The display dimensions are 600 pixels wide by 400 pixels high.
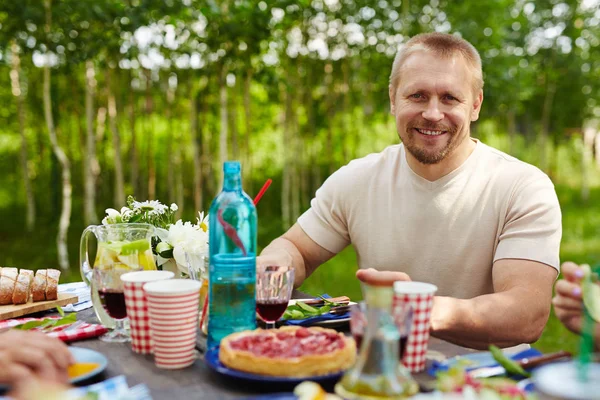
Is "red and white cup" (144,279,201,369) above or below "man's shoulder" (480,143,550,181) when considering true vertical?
below

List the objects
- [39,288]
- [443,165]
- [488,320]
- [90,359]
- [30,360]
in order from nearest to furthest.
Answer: [30,360], [90,359], [488,320], [39,288], [443,165]

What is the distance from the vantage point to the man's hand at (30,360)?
4.23 ft

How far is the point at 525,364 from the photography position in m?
1.47

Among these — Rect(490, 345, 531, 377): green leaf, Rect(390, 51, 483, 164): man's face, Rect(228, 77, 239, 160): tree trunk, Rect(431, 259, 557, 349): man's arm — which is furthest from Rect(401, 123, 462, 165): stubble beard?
Rect(228, 77, 239, 160): tree trunk

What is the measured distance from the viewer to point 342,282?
817 centimetres

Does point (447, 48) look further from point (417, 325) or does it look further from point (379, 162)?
point (417, 325)

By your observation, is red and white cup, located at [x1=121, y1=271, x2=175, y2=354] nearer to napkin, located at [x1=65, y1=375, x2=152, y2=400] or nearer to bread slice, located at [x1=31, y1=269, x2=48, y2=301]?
napkin, located at [x1=65, y1=375, x2=152, y2=400]

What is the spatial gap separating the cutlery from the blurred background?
473 cm

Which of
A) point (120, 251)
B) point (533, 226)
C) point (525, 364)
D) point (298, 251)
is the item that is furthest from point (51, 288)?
point (533, 226)

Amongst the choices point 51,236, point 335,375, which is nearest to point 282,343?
point 335,375

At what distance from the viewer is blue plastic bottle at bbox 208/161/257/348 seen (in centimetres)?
169

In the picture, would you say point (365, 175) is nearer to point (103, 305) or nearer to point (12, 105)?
point (103, 305)

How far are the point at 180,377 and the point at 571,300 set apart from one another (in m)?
0.94

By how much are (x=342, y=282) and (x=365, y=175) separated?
548 cm
